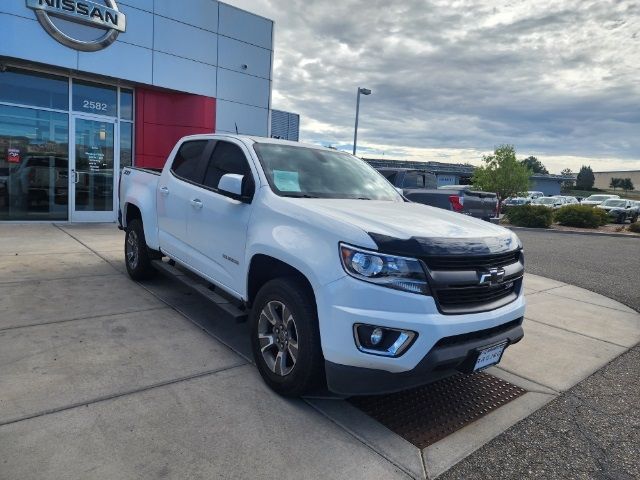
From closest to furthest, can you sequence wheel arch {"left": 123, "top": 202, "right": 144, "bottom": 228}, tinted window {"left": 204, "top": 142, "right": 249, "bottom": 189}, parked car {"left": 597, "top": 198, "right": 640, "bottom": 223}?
tinted window {"left": 204, "top": 142, "right": 249, "bottom": 189}
wheel arch {"left": 123, "top": 202, "right": 144, "bottom": 228}
parked car {"left": 597, "top": 198, "right": 640, "bottom": 223}

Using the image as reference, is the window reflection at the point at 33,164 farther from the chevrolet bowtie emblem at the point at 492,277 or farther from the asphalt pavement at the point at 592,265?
the chevrolet bowtie emblem at the point at 492,277

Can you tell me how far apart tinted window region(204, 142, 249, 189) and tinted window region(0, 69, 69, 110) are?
28.9 feet

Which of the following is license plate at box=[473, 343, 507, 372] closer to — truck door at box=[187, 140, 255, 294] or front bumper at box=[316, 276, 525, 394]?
front bumper at box=[316, 276, 525, 394]

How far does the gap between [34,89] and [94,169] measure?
2.23 meters

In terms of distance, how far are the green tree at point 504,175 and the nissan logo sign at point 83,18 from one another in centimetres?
3771

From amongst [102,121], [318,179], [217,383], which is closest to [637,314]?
[318,179]

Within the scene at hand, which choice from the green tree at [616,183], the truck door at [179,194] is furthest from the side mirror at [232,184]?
the green tree at [616,183]

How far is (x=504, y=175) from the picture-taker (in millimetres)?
43000

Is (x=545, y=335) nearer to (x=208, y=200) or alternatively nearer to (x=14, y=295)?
(x=208, y=200)

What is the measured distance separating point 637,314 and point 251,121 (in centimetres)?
1084

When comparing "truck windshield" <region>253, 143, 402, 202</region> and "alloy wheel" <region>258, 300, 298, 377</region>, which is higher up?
"truck windshield" <region>253, 143, 402, 202</region>

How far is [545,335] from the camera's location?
527 cm

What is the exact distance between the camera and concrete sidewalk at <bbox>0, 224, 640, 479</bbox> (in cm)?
262

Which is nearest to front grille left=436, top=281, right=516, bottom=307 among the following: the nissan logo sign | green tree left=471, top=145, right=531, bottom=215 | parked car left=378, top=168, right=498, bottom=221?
parked car left=378, top=168, right=498, bottom=221
